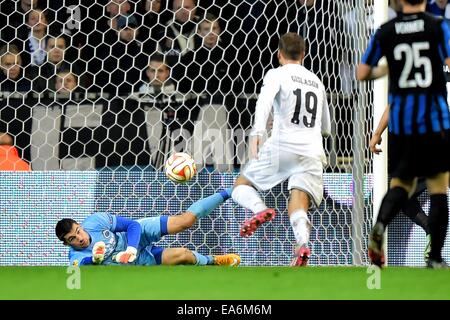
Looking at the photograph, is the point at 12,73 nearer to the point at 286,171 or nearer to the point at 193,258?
the point at 193,258

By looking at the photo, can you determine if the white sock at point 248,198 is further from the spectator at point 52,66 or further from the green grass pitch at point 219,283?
the green grass pitch at point 219,283

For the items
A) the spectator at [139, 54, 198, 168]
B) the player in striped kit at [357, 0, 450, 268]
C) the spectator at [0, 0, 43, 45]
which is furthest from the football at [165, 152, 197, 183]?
the player in striped kit at [357, 0, 450, 268]

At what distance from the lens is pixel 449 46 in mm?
5523

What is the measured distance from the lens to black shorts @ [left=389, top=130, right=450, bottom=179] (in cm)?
554

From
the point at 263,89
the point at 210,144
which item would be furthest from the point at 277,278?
the point at 210,144

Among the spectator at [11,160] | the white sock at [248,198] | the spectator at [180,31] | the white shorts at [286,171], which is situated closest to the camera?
the white sock at [248,198]

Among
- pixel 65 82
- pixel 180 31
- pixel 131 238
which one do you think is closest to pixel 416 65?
pixel 131 238

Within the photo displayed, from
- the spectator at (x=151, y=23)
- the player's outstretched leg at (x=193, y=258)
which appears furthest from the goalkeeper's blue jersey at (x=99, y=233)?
the spectator at (x=151, y=23)

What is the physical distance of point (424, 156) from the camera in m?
5.53

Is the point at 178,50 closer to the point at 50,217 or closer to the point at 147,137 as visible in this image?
the point at 147,137

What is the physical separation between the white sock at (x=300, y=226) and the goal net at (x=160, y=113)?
2.95 ft

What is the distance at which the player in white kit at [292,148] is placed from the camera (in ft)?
23.7

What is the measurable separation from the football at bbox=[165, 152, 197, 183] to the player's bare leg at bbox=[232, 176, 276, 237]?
0.33 meters

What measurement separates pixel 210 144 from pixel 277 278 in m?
3.16
